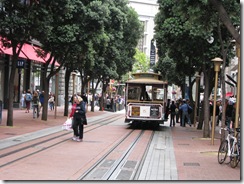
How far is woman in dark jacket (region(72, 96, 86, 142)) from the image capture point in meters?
15.9

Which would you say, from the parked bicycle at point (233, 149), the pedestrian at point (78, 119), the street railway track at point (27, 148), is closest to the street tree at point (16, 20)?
the pedestrian at point (78, 119)

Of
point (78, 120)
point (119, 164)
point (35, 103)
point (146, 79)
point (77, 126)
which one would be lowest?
point (119, 164)

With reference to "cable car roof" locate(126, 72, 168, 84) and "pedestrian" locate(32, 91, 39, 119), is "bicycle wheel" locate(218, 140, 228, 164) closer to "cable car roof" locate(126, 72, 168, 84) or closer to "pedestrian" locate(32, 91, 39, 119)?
"cable car roof" locate(126, 72, 168, 84)

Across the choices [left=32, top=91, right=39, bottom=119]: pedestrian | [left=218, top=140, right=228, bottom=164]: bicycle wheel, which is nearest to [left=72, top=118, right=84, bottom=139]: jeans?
[left=218, top=140, right=228, bottom=164]: bicycle wheel

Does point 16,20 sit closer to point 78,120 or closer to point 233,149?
point 78,120

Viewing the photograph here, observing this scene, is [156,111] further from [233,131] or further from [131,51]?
[131,51]

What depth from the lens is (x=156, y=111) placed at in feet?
75.6

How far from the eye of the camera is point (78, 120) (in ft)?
52.2

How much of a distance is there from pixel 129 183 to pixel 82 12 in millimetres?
15863

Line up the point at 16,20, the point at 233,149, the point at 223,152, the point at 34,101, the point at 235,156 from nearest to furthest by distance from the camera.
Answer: the point at 235,156, the point at 233,149, the point at 223,152, the point at 16,20, the point at 34,101

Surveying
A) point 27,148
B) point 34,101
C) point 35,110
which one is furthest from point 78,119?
point 35,110

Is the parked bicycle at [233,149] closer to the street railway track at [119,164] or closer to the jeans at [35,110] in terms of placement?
the street railway track at [119,164]

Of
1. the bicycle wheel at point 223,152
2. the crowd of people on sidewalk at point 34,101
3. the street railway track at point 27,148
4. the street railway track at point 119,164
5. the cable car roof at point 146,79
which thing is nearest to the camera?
the street railway track at point 119,164

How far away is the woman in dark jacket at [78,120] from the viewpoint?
1589cm
